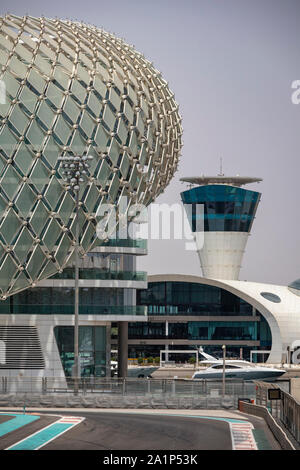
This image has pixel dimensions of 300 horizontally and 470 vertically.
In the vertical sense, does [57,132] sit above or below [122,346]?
above

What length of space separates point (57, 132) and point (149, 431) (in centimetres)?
3145

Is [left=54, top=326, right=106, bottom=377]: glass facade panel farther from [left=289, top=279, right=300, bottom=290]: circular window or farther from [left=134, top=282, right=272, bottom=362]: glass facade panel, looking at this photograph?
[left=289, top=279, right=300, bottom=290]: circular window

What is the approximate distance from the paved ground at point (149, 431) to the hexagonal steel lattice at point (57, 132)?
1912 centimetres

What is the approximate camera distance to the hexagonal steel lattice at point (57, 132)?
2506 inches

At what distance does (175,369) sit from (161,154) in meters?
29.4

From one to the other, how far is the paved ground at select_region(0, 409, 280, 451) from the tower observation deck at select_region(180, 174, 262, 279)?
3799 inches

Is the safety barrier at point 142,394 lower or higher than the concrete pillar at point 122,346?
lower

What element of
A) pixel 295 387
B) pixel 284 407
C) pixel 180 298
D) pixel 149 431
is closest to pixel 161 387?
pixel 295 387

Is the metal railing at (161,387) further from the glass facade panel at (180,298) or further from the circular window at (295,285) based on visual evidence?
A: the circular window at (295,285)

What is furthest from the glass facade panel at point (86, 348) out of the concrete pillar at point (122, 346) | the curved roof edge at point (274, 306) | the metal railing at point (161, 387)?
the curved roof edge at point (274, 306)

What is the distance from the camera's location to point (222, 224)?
5669 inches

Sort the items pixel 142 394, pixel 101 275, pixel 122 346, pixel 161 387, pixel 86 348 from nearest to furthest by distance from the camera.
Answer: pixel 142 394
pixel 161 387
pixel 86 348
pixel 101 275
pixel 122 346

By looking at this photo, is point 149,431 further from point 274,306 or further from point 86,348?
point 274,306
